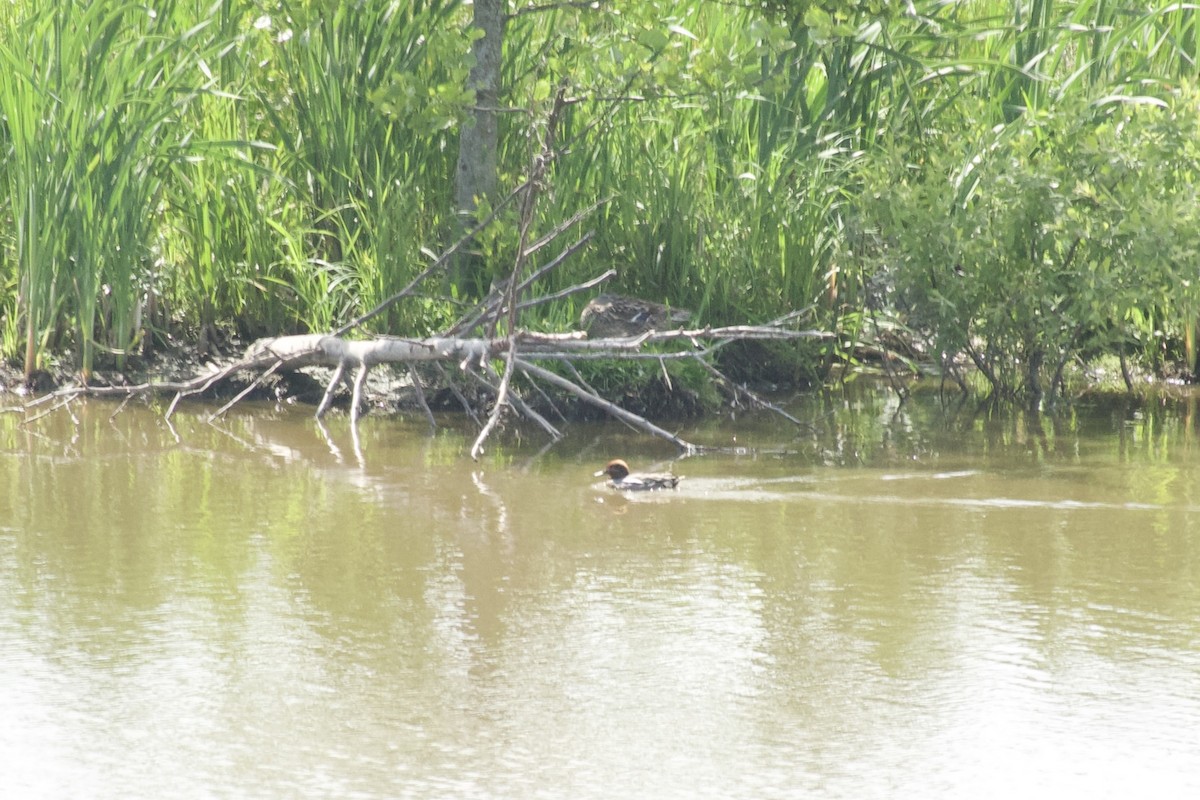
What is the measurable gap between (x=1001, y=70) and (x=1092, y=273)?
161 cm

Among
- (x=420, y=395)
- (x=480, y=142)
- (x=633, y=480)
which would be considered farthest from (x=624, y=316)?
(x=633, y=480)

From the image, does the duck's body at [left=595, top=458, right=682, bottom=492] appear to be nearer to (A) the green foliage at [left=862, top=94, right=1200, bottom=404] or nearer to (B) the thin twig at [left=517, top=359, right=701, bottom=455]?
(B) the thin twig at [left=517, top=359, right=701, bottom=455]

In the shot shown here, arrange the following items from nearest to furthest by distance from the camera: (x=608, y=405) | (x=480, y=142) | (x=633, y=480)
A: (x=633, y=480)
(x=608, y=405)
(x=480, y=142)

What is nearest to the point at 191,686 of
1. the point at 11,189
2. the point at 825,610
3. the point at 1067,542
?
the point at 825,610

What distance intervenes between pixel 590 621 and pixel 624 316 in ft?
10.1

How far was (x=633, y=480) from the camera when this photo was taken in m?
5.30

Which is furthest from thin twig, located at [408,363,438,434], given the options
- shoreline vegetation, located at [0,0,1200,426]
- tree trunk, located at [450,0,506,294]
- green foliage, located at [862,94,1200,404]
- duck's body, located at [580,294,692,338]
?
green foliage, located at [862,94,1200,404]

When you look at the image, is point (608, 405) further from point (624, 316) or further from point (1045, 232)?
point (1045, 232)

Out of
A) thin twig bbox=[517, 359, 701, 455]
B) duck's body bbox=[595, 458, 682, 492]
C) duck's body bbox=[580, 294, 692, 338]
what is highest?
duck's body bbox=[580, 294, 692, 338]

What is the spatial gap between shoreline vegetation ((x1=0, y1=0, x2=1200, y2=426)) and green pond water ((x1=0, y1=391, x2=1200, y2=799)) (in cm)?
95

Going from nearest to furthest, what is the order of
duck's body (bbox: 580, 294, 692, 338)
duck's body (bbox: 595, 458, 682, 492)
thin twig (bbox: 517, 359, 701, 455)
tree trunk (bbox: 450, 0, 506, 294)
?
duck's body (bbox: 595, 458, 682, 492) < thin twig (bbox: 517, 359, 701, 455) < duck's body (bbox: 580, 294, 692, 338) < tree trunk (bbox: 450, 0, 506, 294)

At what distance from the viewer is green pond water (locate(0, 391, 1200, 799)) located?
2.96 metres

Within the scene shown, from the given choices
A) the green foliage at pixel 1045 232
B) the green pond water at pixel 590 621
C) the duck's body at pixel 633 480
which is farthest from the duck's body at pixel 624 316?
the duck's body at pixel 633 480

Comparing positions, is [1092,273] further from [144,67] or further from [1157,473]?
[144,67]
